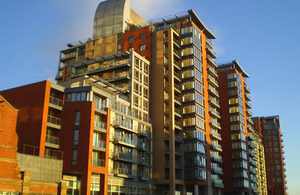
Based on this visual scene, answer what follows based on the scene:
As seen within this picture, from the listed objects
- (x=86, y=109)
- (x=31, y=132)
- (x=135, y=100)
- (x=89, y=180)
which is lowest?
(x=89, y=180)

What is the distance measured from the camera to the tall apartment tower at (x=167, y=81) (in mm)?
72188

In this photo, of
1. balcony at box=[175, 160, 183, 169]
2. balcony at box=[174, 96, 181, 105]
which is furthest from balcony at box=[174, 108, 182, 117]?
balcony at box=[175, 160, 183, 169]

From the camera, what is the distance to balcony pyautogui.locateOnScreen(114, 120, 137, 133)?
61.8 m

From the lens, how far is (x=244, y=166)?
99.1 m

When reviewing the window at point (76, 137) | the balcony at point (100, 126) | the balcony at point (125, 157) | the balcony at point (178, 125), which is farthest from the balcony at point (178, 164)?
the window at point (76, 137)

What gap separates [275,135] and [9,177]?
6210 inches

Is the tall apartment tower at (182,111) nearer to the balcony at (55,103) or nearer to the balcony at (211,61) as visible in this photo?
the balcony at (211,61)

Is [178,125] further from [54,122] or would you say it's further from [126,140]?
[54,122]

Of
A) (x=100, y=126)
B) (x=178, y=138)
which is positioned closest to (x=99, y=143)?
(x=100, y=126)

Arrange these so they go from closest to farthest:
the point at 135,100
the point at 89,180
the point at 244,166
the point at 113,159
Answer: the point at 89,180
the point at 113,159
the point at 135,100
the point at 244,166

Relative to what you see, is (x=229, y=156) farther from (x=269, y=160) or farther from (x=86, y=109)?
(x=269, y=160)

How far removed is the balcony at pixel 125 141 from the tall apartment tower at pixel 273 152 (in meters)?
116

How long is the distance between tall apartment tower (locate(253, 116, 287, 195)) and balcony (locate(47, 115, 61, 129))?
130752 millimetres

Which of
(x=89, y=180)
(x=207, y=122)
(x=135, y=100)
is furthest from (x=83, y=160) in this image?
(x=207, y=122)
